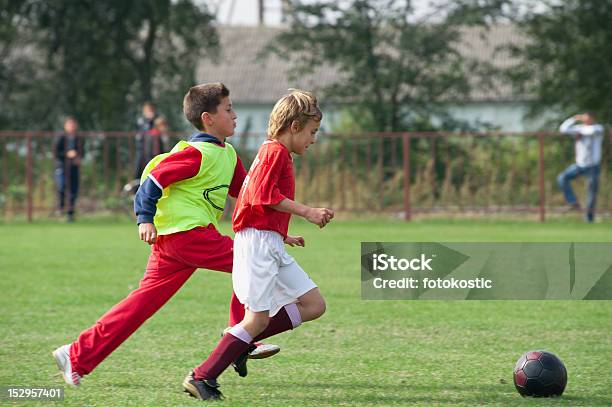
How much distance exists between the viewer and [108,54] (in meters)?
27.2

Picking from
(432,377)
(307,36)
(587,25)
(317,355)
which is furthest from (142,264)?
(587,25)

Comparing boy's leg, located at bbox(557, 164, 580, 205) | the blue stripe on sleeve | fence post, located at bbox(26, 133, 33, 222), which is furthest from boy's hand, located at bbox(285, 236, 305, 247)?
fence post, located at bbox(26, 133, 33, 222)

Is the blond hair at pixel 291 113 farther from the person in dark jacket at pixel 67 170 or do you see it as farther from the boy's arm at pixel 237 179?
the person in dark jacket at pixel 67 170

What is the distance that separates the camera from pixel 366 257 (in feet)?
17.3

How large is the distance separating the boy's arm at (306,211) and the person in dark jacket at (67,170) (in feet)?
51.3

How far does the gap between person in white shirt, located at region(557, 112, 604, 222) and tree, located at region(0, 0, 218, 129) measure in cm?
1055

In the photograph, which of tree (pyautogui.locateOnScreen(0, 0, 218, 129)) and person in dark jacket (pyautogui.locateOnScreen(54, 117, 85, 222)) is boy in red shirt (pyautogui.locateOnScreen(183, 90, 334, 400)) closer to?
person in dark jacket (pyautogui.locateOnScreen(54, 117, 85, 222))

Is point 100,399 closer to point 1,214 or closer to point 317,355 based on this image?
point 317,355

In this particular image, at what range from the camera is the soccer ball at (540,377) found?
531 centimetres

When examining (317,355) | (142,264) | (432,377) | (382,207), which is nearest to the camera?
(432,377)

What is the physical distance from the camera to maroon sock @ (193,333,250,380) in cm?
518

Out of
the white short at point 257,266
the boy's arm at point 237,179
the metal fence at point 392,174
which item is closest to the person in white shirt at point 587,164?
the metal fence at point 392,174

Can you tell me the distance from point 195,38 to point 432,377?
22599mm

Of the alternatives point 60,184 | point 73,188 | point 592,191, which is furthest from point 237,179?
point 73,188
